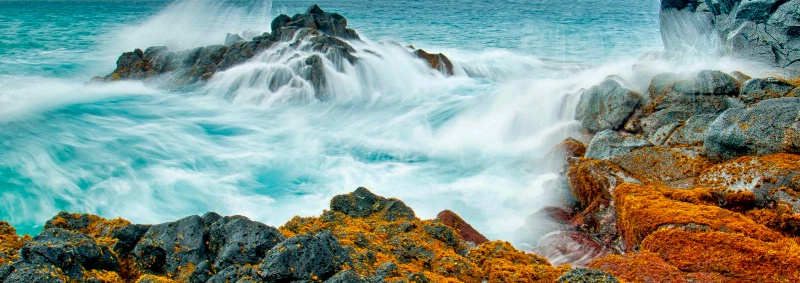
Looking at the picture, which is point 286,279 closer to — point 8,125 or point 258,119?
point 258,119

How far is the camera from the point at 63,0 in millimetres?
78312

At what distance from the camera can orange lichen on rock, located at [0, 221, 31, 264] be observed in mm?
5020

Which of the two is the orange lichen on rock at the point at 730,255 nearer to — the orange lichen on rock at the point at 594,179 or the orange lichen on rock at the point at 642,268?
the orange lichen on rock at the point at 642,268

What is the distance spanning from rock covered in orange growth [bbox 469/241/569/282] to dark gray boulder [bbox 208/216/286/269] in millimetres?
2413

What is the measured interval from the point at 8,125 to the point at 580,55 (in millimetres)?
35668

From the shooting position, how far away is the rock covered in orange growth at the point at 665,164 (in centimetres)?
999

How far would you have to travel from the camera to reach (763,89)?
12.7 meters

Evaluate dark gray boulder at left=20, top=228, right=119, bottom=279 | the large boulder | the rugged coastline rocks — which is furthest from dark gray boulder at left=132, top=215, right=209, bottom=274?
the large boulder

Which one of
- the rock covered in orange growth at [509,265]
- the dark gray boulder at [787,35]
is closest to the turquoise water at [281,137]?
the dark gray boulder at [787,35]

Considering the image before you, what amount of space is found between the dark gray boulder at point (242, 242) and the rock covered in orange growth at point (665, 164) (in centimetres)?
792

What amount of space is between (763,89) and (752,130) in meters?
3.88

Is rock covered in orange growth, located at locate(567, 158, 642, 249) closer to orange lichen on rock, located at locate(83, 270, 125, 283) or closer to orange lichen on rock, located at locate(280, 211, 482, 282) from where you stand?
orange lichen on rock, located at locate(280, 211, 482, 282)

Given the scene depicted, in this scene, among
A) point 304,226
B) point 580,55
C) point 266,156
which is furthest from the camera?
point 580,55

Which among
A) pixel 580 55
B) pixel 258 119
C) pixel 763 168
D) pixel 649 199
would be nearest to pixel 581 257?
pixel 649 199
